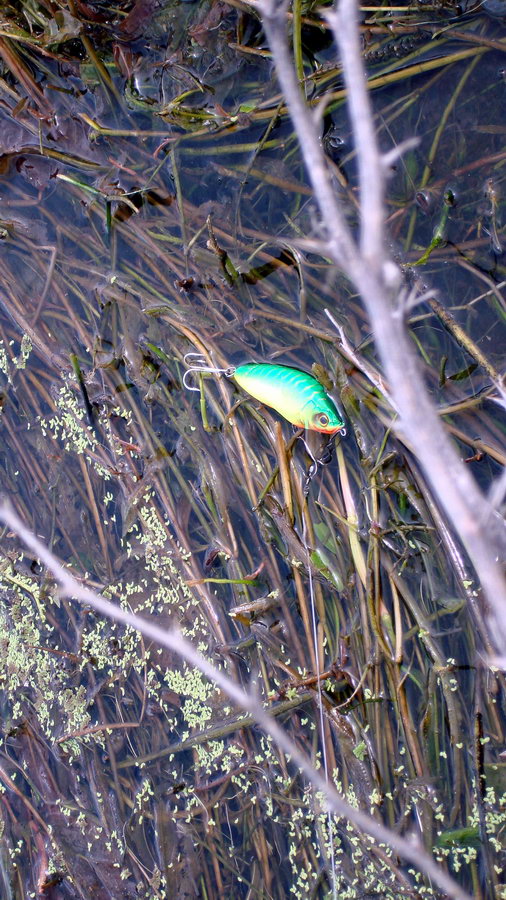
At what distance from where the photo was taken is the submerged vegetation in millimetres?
1757

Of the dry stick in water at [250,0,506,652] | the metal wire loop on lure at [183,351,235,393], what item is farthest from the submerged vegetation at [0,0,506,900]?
the dry stick in water at [250,0,506,652]

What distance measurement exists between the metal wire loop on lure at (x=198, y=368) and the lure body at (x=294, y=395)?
0.10m

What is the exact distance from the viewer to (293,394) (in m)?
1.74

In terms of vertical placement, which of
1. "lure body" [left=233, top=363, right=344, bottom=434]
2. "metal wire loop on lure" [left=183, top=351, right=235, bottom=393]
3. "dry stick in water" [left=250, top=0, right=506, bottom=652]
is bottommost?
"dry stick in water" [left=250, top=0, right=506, bottom=652]

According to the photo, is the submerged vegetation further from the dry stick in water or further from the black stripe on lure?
the dry stick in water

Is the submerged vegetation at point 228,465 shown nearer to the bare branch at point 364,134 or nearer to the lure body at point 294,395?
the lure body at point 294,395

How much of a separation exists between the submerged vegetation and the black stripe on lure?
9 centimetres

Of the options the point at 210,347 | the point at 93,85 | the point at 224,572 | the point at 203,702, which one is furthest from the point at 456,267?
the point at 203,702

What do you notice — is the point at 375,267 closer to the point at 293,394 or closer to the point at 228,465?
the point at 293,394

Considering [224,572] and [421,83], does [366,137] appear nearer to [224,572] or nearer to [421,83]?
[421,83]

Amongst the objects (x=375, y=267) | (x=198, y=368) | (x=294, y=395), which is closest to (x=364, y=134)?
(x=375, y=267)

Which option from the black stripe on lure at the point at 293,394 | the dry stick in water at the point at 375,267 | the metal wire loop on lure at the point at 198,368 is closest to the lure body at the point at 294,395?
the black stripe on lure at the point at 293,394

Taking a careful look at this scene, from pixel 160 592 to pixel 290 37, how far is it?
169 cm

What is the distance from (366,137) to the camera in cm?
52
